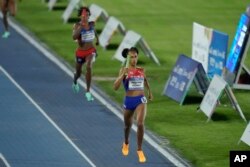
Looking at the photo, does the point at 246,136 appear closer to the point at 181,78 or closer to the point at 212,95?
the point at 212,95

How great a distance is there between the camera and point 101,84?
29.7 metres

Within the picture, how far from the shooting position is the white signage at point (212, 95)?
2509cm

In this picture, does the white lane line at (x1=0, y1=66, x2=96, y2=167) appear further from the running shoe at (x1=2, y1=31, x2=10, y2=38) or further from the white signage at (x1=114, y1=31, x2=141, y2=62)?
the running shoe at (x1=2, y1=31, x2=10, y2=38)

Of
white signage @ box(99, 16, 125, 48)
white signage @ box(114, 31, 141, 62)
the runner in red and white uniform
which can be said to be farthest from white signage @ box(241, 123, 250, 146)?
white signage @ box(99, 16, 125, 48)

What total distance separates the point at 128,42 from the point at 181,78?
17.3ft

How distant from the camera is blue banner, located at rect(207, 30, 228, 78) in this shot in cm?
2866

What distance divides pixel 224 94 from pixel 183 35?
9.45 metres

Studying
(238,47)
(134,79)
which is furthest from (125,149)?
(238,47)

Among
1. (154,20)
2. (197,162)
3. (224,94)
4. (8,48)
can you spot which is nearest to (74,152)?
(197,162)

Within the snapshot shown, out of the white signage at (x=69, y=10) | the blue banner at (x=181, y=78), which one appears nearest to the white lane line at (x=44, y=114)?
the blue banner at (x=181, y=78)

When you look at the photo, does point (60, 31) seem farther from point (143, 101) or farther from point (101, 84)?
point (143, 101)

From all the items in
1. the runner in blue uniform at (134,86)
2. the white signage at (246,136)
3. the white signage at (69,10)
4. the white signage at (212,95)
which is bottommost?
the white signage at (69,10)

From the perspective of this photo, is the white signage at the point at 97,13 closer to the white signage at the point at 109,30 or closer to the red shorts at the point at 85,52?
the white signage at the point at 109,30

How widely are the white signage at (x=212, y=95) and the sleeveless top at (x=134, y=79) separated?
4.46 metres
